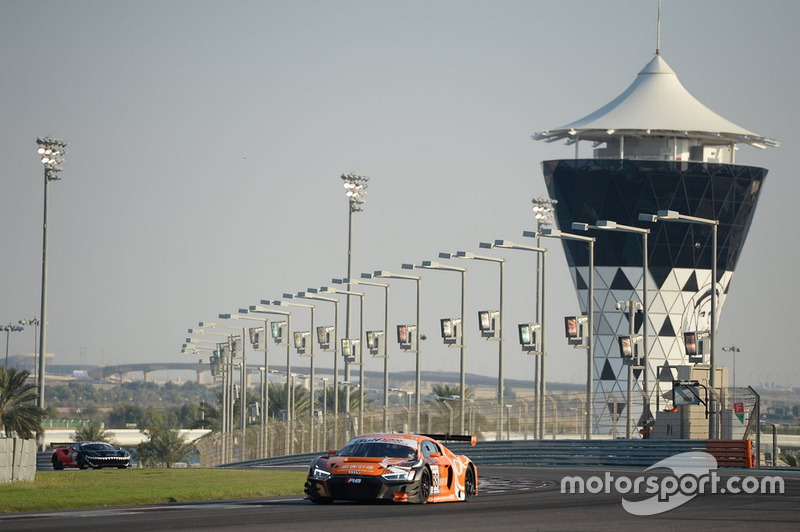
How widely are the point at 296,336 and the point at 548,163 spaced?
35.4m

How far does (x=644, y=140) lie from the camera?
11406cm

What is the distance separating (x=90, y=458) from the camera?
5066 centimetres

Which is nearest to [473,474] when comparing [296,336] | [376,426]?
[376,426]

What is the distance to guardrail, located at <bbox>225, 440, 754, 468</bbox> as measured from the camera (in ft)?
137

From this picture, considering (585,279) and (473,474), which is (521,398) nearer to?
(473,474)

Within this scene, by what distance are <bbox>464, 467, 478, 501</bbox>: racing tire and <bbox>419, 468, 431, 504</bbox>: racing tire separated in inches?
69.8

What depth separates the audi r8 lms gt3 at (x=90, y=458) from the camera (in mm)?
50688

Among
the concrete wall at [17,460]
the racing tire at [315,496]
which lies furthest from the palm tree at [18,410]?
the racing tire at [315,496]

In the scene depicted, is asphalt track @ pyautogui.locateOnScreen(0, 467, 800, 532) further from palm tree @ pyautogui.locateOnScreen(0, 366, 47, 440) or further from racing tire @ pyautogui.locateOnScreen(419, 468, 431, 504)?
palm tree @ pyautogui.locateOnScreen(0, 366, 47, 440)

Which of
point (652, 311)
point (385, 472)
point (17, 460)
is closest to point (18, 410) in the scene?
point (17, 460)

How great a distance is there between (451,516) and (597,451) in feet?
81.9

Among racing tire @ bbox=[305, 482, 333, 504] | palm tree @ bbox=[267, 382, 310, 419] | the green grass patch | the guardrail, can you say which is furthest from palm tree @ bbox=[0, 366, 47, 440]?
racing tire @ bbox=[305, 482, 333, 504]

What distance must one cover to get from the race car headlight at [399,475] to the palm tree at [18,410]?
155 feet

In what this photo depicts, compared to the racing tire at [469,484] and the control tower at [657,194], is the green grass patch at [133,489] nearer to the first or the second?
the racing tire at [469,484]
